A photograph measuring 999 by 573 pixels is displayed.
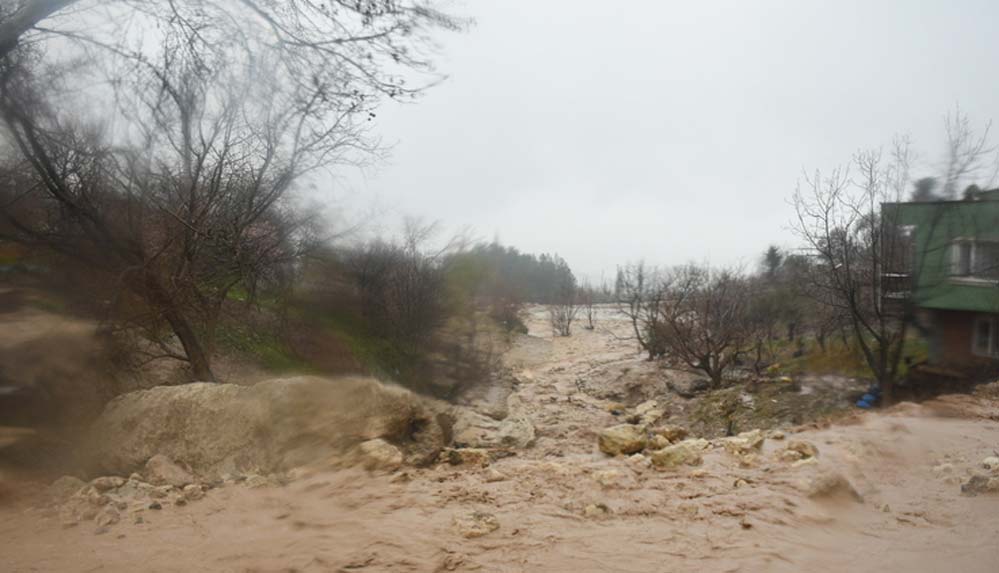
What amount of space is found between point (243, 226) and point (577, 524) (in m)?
4.60

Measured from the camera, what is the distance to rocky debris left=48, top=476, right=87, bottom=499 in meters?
4.26

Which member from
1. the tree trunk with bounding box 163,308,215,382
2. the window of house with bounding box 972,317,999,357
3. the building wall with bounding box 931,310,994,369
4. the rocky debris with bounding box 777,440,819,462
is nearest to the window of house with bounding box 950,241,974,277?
the building wall with bounding box 931,310,994,369

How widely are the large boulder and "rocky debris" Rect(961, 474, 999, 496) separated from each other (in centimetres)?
449

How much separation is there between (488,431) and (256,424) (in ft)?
11.0

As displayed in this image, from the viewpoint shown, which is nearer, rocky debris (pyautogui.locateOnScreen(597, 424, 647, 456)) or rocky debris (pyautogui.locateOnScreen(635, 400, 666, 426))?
rocky debris (pyautogui.locateOnScreen(597, 424, 647, 456))

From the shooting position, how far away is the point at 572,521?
4309 mm

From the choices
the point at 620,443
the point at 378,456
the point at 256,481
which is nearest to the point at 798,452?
the point at 620,443

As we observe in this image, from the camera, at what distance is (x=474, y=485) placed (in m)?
5.13

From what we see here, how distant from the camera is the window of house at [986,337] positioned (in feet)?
30.5

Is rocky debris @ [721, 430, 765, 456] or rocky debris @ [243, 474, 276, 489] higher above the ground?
rocky debris @ [243, 474, 276, 489]

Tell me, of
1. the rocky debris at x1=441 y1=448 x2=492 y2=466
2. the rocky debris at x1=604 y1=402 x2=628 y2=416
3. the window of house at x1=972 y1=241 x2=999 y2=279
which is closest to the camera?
the rocky debris at x1=441 y1=448 x2=492 y2=466

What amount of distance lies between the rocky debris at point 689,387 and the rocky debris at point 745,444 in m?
10.1

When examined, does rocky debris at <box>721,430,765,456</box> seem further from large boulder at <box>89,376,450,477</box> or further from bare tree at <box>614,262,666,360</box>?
bare tree at <box>614,262,666,360</box>

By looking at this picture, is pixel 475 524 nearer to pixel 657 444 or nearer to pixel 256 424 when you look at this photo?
pixel 256 424
